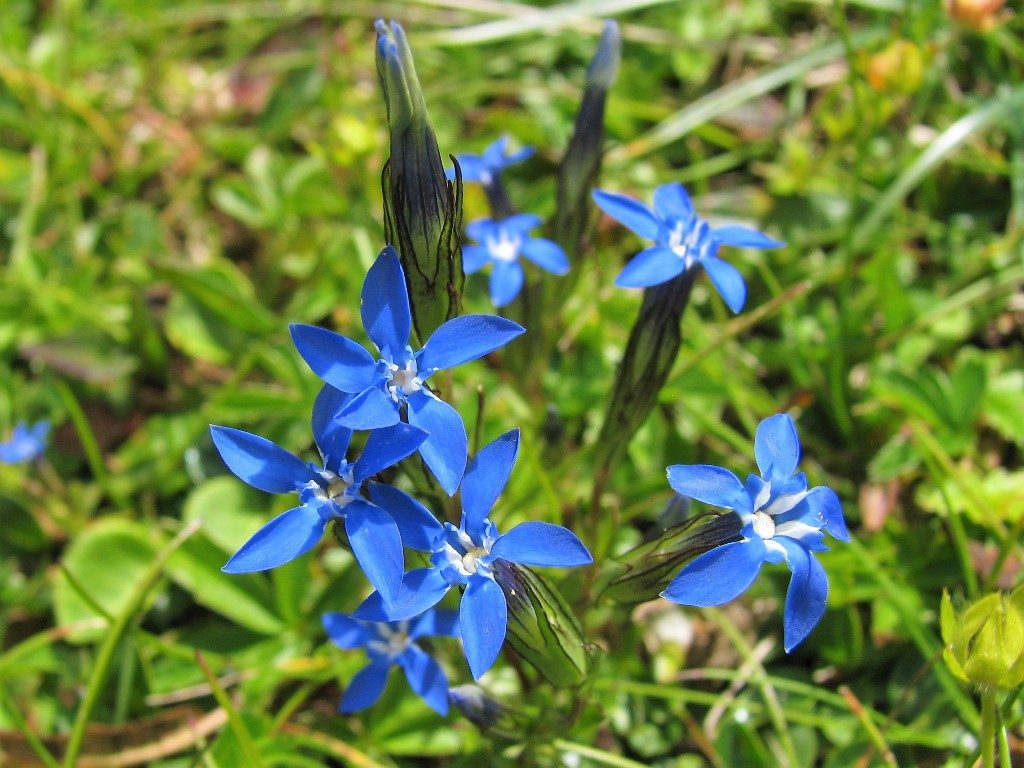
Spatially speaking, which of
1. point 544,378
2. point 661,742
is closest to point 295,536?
point 661,742

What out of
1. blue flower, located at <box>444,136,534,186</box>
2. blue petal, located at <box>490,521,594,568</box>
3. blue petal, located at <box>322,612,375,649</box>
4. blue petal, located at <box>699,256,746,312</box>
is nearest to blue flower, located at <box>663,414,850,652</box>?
blue petal, located at <box>490,521,594,568</box>

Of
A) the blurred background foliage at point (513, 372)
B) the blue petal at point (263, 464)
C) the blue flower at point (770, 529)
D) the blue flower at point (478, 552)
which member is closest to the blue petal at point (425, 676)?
the blurred background foliage at point (513, 372)

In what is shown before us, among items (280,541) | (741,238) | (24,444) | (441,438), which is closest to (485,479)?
(441,438)

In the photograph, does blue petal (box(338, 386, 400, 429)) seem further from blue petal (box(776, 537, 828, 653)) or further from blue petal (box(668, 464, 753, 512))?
blue petal (box(776, 537, 828, 653))

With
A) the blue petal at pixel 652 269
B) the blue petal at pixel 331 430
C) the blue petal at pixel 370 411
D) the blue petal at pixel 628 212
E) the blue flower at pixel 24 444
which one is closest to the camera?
the blue petal at pixel 370 411

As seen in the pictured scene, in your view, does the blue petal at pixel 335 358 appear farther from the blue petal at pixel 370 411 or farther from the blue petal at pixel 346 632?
the blue petal at pixel 346 632

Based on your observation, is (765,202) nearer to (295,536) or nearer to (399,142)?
(399,142)
